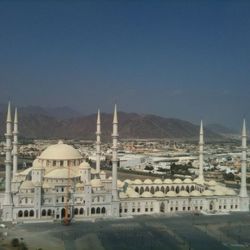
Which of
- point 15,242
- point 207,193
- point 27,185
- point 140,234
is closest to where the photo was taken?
point 15,242

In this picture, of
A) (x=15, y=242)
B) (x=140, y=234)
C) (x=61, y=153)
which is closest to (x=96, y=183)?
(x=61, y=153)

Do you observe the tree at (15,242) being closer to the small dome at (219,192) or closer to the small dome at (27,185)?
the small dome at (27,185)

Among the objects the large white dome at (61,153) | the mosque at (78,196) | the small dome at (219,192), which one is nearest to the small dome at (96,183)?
the mosque at (78,196)

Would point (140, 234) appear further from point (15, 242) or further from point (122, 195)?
point (15, 242)

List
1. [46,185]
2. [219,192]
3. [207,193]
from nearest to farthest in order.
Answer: [46,185] < [207,193] < [219,192]

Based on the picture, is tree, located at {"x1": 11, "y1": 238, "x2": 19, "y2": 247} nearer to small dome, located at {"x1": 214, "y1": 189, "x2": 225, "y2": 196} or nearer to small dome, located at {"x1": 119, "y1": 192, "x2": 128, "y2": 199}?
small dome, located at {"x1": 119, "y1": 192, "x2": 128, "y2": 199}

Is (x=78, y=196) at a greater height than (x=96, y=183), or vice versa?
(x=96, y=183)

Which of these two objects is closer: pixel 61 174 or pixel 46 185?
pixel 46 185
